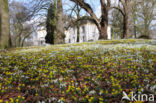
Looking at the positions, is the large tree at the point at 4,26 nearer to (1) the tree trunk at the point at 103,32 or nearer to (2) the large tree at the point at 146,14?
(1) the tree trunk at the point at 103,32

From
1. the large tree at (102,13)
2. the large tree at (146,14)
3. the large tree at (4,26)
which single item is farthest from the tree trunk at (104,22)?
the large tree at (146,14)

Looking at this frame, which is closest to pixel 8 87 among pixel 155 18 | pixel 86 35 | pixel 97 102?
pixel 97 102

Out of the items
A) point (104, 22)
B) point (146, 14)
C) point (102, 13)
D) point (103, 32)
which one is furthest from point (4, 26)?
point (146, 14)

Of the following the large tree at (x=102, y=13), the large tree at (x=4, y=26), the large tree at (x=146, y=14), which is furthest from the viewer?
the large tree at (x=146, y=14)

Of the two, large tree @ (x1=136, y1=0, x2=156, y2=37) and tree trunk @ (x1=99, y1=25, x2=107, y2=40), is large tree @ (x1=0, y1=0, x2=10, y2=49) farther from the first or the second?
large tree @ (x1=136, y1=0, x2=156, y2=37)

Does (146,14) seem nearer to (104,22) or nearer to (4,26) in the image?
(104,22)

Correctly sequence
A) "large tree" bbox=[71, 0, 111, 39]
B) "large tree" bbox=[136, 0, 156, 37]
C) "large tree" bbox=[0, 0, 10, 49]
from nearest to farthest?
"large tree" bbox=[0, 0, 10, 49] → "large tree" bbox=[71, 0, 111, 39] → "large tree" bbox=[136, 0, 156, 37]

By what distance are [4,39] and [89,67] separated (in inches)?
302

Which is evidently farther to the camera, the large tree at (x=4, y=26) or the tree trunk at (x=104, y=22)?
the tree trunk at (x=104, y=22)

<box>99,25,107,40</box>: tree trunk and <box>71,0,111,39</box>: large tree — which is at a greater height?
<box>71,0,111,39</box>: large tree

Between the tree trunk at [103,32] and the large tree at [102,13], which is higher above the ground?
the large tree at [102,13]

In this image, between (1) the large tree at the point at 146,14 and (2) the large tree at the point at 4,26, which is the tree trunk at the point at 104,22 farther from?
(1) the large tree at the point at 146,14

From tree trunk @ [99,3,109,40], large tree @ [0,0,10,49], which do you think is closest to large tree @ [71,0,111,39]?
tree trunk @ [99,3,109,40]

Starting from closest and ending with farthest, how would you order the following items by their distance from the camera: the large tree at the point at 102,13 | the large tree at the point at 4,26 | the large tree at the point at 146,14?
the large tree at the point at 4,26, the large tree at the point at 102,13, the large tree at the point at 146,14
